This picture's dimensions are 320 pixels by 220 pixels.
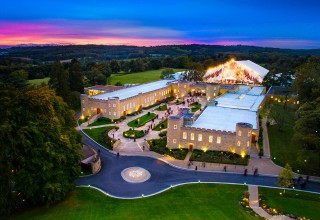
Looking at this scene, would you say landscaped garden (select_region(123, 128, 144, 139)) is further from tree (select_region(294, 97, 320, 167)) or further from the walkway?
tree (select_region(294, 97, 320, 167))

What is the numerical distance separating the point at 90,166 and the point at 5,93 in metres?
15.1

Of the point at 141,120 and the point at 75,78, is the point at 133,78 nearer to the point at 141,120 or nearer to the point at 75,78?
the point at 75,78

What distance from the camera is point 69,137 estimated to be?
3672 centimetres

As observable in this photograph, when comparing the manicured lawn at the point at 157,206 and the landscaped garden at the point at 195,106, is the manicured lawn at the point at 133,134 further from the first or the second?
the landscaped garden at the point at 195,106

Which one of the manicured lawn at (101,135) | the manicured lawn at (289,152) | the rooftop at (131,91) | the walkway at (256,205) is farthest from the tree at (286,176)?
the rooftop at (131,91)

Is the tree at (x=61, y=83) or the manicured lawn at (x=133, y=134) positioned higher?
the tree at (x=61, y=83)

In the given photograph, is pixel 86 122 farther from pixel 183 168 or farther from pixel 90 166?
pixel 183 168

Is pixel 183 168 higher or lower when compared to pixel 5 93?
lower

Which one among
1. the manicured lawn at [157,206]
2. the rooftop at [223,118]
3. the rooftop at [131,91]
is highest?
the rooftop at [131,91]

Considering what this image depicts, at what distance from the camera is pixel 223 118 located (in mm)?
55719

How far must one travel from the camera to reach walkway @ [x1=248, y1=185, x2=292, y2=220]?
3112cm

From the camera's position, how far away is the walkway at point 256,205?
31.1 meters

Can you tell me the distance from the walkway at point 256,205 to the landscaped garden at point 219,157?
703cm

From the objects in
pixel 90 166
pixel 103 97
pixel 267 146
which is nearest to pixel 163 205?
pixel 90 166
